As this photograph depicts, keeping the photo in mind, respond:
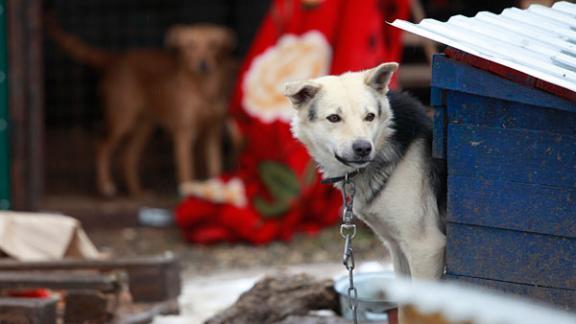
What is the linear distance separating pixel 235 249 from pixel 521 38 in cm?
415

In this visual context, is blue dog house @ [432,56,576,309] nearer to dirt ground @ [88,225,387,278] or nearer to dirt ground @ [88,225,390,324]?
dirt ground @ [88,225,390,324]

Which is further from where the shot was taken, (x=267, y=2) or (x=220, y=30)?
(x=267, y=2)

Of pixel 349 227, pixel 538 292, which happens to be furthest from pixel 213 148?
pixel 538 292

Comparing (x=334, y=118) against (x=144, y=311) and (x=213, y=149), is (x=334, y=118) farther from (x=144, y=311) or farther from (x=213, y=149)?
(x=213, y=149)

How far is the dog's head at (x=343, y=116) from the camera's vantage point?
332cm

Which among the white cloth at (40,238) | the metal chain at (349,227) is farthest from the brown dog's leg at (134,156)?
the metal chain at (349,227)

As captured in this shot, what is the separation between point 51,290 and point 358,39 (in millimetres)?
3409

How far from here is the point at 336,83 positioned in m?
3.54

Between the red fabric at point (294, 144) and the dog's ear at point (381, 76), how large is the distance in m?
3.38

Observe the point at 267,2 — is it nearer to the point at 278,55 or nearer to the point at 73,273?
the point at 278,55

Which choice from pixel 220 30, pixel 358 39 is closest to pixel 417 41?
pixel 358 39

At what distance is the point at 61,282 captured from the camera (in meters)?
4.52

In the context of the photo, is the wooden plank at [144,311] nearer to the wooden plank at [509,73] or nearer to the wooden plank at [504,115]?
the wooden plank at [504,115]

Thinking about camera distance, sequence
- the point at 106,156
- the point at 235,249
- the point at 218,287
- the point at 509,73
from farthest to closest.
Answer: the point at 106,156 → the point at 235,249 → the point at 218,287 → the point at 509,73
